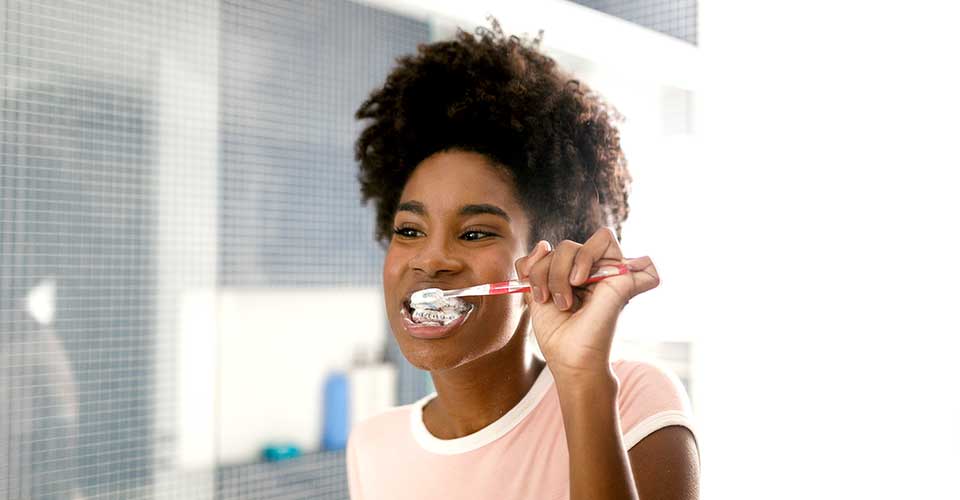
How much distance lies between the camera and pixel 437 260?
0.78 metres

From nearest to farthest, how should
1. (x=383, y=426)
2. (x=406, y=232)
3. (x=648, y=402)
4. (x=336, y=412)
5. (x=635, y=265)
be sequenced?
(x=635, y=265) → (x=648, y=402) → (x=406, y=232) → (x=383, y=426) → (x=336, y=412)

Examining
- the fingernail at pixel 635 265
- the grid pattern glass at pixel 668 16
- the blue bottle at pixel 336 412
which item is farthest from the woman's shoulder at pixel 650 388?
the grid pattern glass at pixel 668 16

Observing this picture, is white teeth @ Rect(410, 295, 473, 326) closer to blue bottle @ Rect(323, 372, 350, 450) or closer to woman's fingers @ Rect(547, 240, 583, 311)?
woman's fingers @ Rect(547, 240, 583, 311)

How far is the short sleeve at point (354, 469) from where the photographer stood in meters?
0.97

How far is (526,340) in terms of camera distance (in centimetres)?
88

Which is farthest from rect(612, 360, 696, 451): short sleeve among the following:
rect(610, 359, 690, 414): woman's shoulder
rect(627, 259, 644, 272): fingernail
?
rect(627, 259, 644, 272): fingernail

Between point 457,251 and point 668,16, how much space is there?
0.78m

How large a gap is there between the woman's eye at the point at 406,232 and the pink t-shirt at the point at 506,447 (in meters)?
0.20

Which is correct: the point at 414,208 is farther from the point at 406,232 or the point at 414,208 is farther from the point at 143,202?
the point at 143,202

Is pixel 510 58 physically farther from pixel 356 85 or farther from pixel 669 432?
pixel 669 432

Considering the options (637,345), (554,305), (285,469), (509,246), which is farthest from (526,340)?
(637,345)

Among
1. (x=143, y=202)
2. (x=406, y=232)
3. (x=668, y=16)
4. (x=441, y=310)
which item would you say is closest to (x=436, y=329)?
(x=441, y=310)

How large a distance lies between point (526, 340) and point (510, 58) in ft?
1.03

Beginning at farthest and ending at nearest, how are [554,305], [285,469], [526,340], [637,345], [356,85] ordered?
[637,345]
[356,85]
[285,469]
[526,340]
[554,305]
